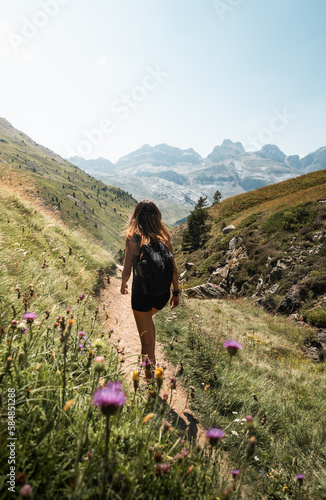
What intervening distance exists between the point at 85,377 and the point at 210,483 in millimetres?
1497

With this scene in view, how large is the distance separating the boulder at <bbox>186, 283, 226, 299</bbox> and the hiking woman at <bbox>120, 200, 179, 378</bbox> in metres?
13.6

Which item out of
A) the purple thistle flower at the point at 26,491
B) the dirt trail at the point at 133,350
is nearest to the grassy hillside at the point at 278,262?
the dirt trail at the point at 133,350

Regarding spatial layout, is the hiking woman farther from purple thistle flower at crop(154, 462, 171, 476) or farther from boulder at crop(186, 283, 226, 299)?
boulder at crop(186, 283, 226, 299)

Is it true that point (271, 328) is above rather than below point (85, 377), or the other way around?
below

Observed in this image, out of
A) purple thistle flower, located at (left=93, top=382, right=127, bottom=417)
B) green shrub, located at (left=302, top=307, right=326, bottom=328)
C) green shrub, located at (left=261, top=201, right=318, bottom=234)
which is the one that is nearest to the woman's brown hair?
purple thistle flower, located at (left=93, top=382, right=127, bottom=417)

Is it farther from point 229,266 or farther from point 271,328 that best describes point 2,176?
point 229,266

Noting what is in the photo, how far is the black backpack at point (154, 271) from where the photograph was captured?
11.0ft

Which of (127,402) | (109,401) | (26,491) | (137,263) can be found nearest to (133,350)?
(137,263)

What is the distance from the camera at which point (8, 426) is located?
1456 mm

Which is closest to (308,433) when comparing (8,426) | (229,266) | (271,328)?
(8,426)

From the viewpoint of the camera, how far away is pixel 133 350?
20.4ft

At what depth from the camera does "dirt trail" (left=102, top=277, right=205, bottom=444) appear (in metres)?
3.46

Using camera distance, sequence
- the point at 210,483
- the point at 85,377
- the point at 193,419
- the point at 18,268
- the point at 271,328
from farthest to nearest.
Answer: the point at 271,328
the point at 18,268
the point at 193,419
the point at 85,377
the point at 210,483

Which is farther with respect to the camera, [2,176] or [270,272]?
[270,272]
